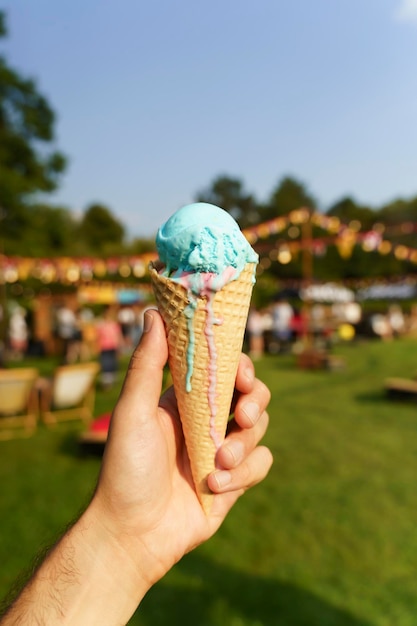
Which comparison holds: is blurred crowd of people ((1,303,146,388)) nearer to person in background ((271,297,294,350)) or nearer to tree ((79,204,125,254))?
person in background ((271,297,294,350))

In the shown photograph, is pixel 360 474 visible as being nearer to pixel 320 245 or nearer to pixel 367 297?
pixel 320 245

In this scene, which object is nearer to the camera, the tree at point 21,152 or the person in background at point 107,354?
the person in background at point 107,354

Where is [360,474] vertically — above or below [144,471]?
below

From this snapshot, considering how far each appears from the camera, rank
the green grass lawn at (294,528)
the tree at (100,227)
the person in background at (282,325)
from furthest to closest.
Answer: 1. the tree at (100,227)
2. the person in background at (282,325)
3. the green grass lawn at (294,528)

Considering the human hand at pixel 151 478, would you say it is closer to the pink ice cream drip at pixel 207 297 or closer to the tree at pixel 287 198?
the pink ice cream drip at pixel 207 297

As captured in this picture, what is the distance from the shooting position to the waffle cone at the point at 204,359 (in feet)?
5.61

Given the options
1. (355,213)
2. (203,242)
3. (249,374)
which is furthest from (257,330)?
(355,213)

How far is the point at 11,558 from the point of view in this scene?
3.79m

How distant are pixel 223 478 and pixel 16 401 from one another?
594 cm

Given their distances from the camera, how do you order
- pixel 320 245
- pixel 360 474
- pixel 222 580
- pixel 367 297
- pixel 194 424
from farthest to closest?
pixel 367 297 → pixel 320 245 → pixel 360 474 → pixel 222 580 → pixel 194 424

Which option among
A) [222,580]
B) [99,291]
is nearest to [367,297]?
[99,291]

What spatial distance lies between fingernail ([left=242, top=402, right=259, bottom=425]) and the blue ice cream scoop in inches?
22.0

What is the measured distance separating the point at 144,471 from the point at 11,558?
8.86ft

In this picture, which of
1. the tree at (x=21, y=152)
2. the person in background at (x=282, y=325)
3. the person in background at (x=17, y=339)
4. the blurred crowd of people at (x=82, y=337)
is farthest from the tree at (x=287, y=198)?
the person in background at (x=17, y=339)
